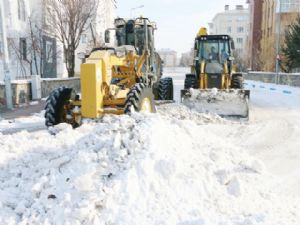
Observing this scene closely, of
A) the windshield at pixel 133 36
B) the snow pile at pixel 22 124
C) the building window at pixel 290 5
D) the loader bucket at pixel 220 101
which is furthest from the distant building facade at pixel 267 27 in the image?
the snow pile at pixel 22 124

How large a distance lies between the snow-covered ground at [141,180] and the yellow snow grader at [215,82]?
4.07 meters

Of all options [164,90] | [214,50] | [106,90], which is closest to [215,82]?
[214,50]

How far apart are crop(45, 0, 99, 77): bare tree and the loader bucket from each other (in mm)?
13583

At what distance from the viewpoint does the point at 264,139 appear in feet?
26.7

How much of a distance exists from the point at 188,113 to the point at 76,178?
6.50m

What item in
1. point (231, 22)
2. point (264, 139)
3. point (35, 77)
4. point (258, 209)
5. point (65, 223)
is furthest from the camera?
point (231, 22)

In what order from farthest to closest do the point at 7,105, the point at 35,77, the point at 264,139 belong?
the point at 35,77 → the point at 7,105 → the point at 264,139

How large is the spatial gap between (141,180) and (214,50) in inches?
382

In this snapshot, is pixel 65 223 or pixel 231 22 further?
pixel 231 22

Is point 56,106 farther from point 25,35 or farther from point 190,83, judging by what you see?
point 25,35

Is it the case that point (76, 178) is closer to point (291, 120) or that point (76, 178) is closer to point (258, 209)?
point (258, 209)

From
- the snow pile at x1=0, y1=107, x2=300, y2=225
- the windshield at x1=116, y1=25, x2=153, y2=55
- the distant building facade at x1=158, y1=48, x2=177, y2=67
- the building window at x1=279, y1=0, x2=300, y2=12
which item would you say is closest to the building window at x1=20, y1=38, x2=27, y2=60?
the windshield at x1=116, y1=25, x2=153, y2=55

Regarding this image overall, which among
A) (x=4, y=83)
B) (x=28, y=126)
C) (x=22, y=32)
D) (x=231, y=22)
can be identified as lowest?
(x=28, y=126)

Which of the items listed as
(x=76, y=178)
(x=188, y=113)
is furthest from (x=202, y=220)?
(x=188, y=113)
